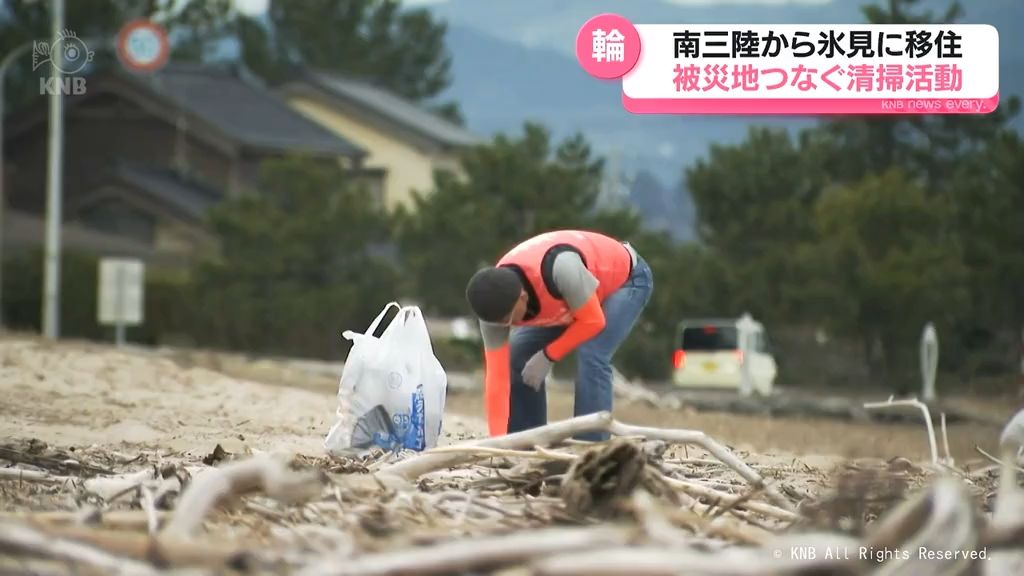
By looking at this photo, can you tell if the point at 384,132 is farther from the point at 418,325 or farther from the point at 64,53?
the point at 418,325

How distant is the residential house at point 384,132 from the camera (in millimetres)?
46188

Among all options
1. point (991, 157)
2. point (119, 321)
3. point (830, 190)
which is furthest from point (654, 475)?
point (830, 190)

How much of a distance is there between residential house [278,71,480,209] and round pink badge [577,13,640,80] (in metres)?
35.4

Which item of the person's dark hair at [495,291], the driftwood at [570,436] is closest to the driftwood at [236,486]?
the driftwood at [570,436]

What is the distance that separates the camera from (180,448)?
7.96 m

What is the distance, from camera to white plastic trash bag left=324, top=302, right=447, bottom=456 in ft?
24.7

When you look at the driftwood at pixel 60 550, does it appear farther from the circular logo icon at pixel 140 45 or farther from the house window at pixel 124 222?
the house window at pixel 124 222

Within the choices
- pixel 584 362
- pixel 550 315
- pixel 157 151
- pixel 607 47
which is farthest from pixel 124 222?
pixel 550 315

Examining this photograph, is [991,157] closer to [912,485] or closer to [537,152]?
[537,152]

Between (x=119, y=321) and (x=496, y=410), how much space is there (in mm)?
17720

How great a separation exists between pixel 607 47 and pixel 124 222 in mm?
31477

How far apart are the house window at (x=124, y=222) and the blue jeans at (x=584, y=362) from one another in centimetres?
3234

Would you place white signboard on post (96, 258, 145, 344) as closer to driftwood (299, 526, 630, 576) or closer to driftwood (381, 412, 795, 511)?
driftwood (381, 412, 795, 511)

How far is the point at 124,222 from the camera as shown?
39.7 m
